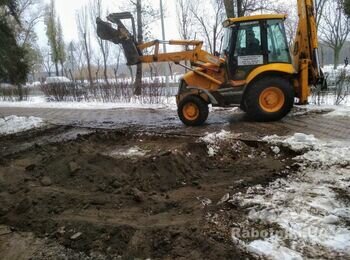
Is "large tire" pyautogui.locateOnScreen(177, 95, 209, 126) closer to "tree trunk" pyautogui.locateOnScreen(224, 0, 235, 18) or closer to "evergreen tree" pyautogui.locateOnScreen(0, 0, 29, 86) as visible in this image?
"evergreen tree" pyautogui.locateOnScreen(0, 0, 29, 86)

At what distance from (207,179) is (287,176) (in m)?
1.14

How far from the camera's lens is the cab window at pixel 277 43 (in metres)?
8.91

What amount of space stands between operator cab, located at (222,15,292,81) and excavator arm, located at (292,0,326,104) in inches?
18.9

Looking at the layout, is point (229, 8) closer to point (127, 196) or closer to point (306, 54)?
point (306, 54)

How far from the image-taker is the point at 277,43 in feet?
29.5

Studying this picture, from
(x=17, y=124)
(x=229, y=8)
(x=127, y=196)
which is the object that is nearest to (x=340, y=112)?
(x=127, y=196)

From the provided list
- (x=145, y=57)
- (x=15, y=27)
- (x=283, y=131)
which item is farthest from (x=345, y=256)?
(x=15, y=27)

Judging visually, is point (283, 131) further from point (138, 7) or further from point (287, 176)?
point (138, 7)

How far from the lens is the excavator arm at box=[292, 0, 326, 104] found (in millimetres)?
9180

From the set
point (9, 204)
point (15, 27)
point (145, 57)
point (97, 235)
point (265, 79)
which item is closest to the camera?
point (97, 235)

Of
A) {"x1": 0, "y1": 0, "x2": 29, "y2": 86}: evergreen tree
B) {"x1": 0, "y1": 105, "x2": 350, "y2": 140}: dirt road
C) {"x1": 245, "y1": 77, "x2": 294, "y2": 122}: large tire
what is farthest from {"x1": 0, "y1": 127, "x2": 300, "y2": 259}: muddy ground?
{"x1": 0, "y1": 0, "x2": 29, "y2": 86}: evergreen tree

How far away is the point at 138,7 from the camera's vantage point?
20578mm

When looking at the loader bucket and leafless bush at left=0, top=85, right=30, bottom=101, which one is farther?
leafless bush at left=0, top=85, right=30, bottom=101

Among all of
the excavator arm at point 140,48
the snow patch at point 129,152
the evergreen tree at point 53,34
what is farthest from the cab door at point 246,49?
the evergreen tree at point 53,34
